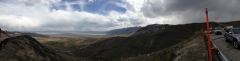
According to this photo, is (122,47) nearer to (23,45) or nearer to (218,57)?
(23,45)

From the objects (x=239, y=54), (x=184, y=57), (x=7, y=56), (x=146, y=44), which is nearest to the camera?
(x=239, y=54)

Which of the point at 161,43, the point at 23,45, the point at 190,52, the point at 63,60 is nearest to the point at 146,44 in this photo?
the point at 161,43

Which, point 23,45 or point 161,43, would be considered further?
point 161,43

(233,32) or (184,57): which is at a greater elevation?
(233,32)

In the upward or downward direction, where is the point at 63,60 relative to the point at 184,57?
downward

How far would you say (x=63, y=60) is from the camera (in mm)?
80312

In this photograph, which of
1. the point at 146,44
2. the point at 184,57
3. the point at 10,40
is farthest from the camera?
the point at 146,44

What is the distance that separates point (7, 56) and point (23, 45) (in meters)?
10.9

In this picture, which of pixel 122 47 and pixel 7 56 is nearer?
pixel 7 56

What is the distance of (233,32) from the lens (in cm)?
2581

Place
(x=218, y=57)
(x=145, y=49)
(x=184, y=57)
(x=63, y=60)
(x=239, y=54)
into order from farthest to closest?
(x=145, y=49) < (x=63, y=60) < (x=184, y=57) < (x=239, y=54) < (x=218, y=57)

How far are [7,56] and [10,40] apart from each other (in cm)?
828

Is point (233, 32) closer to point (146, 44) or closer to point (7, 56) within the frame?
point (7, 56)

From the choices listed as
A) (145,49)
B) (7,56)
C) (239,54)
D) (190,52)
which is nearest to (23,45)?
(7,56)
